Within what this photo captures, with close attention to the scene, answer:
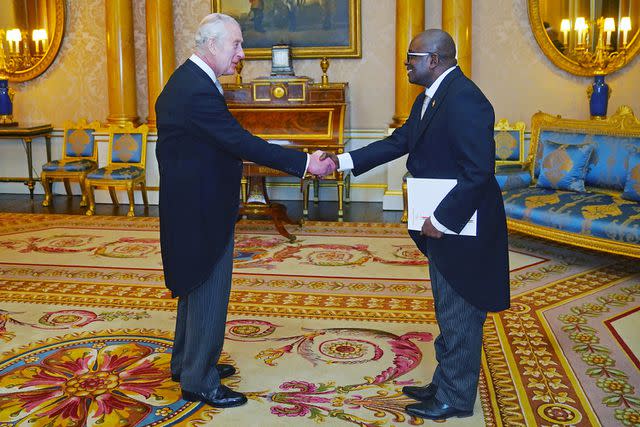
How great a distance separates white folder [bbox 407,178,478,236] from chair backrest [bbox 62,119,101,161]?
659 cm

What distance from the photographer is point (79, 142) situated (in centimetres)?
891

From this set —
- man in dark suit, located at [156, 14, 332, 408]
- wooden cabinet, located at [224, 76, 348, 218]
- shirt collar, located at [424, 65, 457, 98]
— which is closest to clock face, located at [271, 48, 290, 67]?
wooden cabinet, located at [224, 76, 348, 218]

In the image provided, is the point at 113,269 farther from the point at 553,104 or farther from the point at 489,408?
the point at 553,104

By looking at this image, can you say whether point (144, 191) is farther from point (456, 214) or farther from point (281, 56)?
point (456, 214)

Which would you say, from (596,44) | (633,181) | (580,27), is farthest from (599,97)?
(633,181)

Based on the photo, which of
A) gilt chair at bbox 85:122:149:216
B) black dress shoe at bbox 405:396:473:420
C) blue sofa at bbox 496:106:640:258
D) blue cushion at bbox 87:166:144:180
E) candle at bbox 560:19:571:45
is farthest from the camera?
gilt chair at bbox 85:122:149:216

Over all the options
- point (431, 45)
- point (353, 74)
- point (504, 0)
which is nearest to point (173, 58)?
point (353, 74)

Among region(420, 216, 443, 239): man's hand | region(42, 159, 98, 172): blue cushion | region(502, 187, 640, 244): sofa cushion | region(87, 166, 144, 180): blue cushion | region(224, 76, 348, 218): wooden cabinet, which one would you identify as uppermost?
region(224, 76, 348, 218): wooden cabinet

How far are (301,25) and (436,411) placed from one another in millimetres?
6156

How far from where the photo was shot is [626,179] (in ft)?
19.2

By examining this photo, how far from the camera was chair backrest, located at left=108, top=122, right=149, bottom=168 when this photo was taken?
27.8 ft

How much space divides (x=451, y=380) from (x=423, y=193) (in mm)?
789

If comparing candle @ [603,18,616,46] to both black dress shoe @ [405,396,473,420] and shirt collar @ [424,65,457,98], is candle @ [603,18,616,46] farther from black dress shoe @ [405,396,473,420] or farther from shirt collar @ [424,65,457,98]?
black dress shoe @ [405,396,473,420]

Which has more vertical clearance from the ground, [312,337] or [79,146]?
[79,146]
